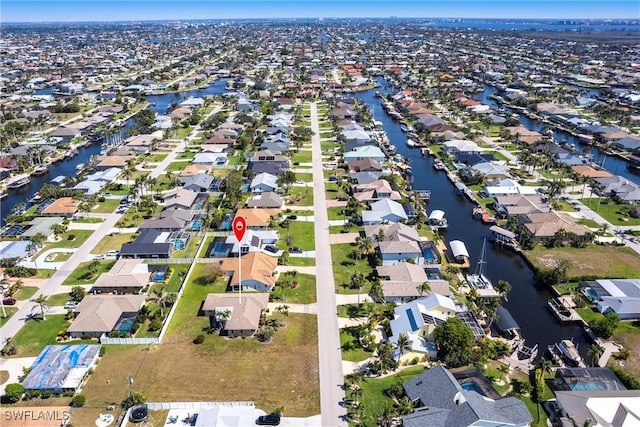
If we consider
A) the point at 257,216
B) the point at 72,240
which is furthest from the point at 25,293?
the point at 257,216

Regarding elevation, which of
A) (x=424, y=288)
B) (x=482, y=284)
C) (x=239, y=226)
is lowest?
(x=482, y=284)

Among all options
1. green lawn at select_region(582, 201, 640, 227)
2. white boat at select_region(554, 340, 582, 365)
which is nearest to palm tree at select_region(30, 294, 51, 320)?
white boat at select_region(554, 340, 582, 365)

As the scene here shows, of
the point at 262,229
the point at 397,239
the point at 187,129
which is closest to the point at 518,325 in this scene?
the point at 397,239

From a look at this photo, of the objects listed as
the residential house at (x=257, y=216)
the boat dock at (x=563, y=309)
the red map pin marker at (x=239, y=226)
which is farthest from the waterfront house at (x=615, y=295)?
the residential house at (x=257, y=216)

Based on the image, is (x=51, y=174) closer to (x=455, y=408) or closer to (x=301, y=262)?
(x=301, y=262)

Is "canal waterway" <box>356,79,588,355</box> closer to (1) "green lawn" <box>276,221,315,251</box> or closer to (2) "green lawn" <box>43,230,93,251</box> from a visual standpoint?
(1) "green lawn" <box>276,221,315,251</box>

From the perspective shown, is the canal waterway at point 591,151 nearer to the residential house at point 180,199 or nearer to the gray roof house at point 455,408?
the gray roof house at point 455,408
